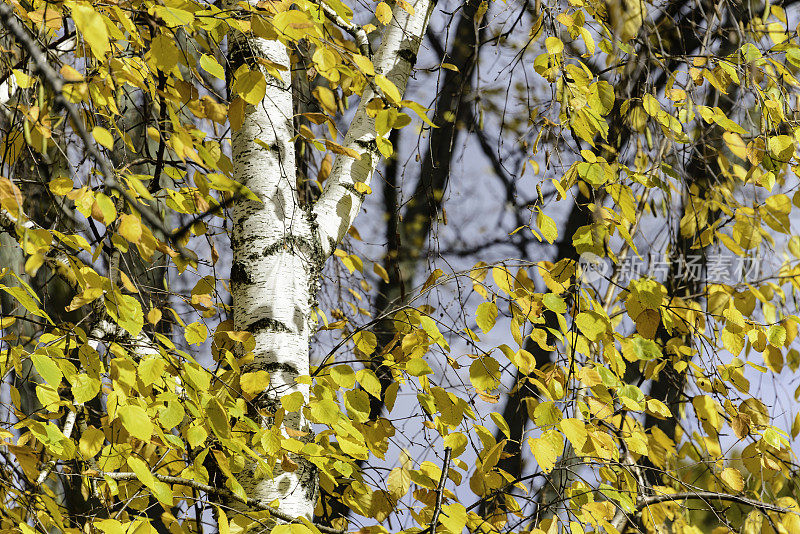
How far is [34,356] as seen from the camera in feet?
3.83

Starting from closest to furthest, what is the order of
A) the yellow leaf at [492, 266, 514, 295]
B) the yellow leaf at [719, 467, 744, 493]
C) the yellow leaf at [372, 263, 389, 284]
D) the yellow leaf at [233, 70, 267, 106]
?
the yellow leaf at [233, 70, 267, 106] → the yellow leaf at [492, 266, 514, 295] → the yellow leaf at [719, 467, 744, 493] → the yellow leaf at [372, 263, 389, 284]

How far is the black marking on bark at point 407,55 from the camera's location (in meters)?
1.85

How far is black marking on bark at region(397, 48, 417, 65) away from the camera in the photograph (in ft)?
6.06

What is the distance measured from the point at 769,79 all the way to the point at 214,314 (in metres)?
2.03

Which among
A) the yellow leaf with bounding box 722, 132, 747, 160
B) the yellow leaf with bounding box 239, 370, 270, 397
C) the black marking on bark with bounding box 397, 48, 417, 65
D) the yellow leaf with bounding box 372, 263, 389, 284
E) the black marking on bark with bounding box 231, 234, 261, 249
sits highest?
the black marking on bark with bounding box 397, 48, 417, 65

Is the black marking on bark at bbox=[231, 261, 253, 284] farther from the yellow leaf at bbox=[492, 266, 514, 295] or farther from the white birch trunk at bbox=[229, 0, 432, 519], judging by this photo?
the yellow leaf at bbox=[492, 266, 514, 295]

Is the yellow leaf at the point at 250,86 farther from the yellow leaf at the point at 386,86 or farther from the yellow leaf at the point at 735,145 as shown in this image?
the yellow leaf at the point at 735,145

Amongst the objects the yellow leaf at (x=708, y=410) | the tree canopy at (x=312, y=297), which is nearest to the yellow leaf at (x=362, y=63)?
the tree canopy at (x=312, y=297)

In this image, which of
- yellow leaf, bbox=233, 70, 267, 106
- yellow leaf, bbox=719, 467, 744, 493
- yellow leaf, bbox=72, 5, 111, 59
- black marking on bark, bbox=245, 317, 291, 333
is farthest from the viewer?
yellow leaf, bbox=719, 467, 744, 493

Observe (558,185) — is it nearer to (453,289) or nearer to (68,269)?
(453,289)

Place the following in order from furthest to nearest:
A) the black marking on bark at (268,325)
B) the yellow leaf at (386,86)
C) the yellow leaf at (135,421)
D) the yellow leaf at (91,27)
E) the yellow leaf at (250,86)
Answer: the black marking on bark at (268,325) → the yellow leaf at (386,86) → the yellow leaf at (250,86) → the yellow leaf at (135,421) → the yellow leaf at (91,27)

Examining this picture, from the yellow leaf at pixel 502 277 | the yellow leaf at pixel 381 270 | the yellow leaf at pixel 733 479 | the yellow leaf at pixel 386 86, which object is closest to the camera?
the yellow leaf at pixel 386 86

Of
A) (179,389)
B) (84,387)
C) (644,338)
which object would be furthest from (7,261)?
(644,338)

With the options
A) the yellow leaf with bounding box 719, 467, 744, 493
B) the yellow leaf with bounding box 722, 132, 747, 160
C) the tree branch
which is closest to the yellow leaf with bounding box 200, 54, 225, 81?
the tree branch
